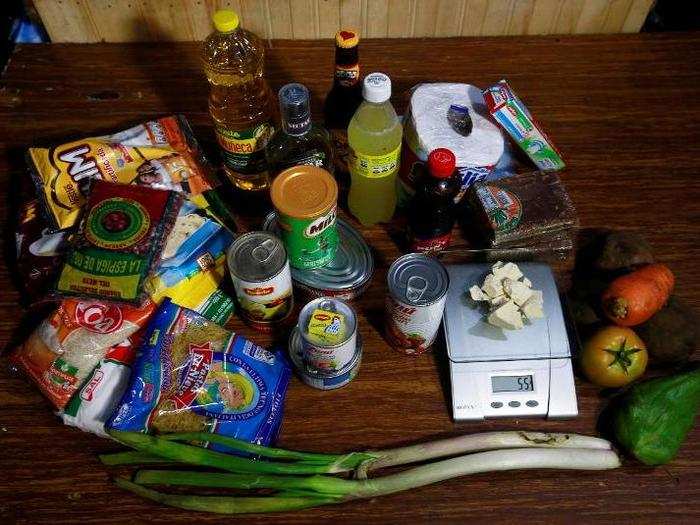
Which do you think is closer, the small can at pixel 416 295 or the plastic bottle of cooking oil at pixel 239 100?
the small can at pixel 416 295

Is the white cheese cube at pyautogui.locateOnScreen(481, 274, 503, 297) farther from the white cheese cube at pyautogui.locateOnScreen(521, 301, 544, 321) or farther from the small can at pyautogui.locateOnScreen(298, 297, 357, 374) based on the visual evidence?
the small can at pyautogui.locateOnScreen(298, 297, 357, 374)

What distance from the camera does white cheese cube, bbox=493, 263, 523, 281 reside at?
101cm

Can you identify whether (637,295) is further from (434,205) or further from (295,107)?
(295,107)

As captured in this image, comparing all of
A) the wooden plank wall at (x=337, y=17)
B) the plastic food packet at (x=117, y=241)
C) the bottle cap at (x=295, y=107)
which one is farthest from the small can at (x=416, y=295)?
the wooden plank wall at (x=337, y=17)

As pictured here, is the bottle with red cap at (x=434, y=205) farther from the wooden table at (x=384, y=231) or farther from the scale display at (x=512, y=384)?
the scale display at (x=512, y=384)

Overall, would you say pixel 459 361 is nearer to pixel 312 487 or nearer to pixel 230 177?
pixel 312 487

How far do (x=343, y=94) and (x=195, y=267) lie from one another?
455 mm

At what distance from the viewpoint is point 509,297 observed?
39.4 inches

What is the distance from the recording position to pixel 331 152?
1116mm

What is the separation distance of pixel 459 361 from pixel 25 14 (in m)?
1.44

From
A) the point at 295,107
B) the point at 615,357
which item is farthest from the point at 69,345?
the point at 615,357

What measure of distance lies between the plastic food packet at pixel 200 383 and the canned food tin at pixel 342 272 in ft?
0.48

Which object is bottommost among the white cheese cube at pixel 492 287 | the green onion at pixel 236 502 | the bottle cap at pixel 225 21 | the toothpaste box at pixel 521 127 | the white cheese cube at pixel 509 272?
the green onion at pixel 236 502

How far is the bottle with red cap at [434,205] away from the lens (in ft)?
3.04
